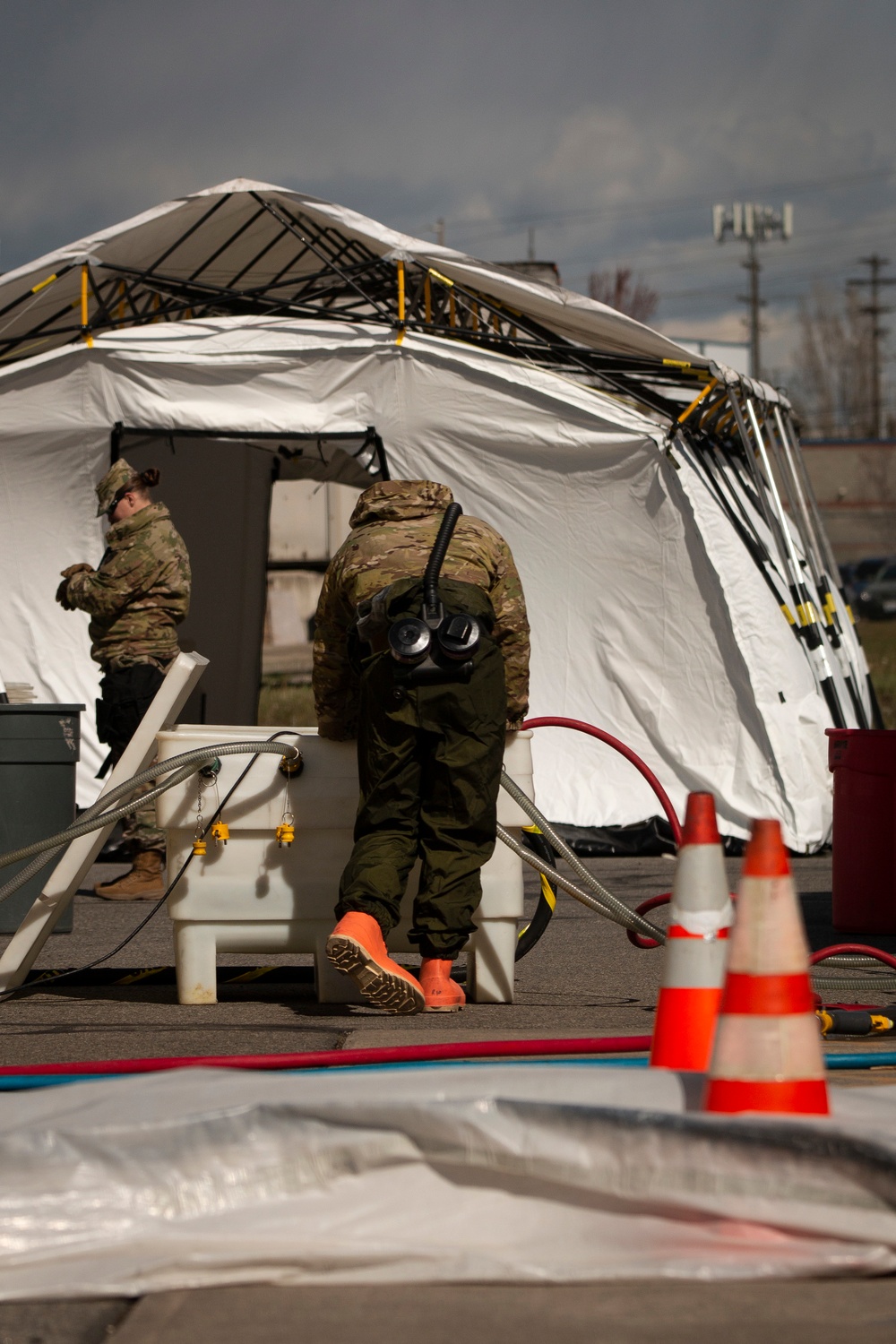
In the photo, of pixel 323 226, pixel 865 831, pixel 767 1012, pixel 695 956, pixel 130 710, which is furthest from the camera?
pixel 323 226

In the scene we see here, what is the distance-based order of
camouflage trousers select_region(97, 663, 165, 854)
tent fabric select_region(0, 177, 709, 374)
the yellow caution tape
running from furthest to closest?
tent fabric select_region(0, 177, 709, 374) → camouflage trousers select_region(97, 663, 165, 854) → the yellow caution tape

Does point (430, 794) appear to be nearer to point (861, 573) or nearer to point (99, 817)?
point (99, 817)

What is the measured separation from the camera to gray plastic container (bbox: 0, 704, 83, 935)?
6.42 meters

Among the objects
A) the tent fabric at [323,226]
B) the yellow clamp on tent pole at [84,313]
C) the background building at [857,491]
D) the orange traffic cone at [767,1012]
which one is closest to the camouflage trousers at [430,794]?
the orange traffic cone at [767,1012]

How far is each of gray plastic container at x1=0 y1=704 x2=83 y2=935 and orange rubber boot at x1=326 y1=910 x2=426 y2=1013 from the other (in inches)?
99.3

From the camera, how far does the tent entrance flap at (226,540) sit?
33.6 feet

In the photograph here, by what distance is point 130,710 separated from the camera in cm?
756

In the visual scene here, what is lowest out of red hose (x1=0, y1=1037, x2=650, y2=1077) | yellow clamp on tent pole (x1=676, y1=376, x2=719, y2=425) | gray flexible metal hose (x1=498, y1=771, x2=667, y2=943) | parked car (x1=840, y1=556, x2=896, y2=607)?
red hose (x1=0, y1=1037, x2=650, y2=1077)

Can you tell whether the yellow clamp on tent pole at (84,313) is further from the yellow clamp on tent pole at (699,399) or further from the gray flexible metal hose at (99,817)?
the gray flexible metal hose at (99,817)

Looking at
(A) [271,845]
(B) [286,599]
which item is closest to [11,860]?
(A) [271,845]

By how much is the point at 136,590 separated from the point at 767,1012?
549 centimetres

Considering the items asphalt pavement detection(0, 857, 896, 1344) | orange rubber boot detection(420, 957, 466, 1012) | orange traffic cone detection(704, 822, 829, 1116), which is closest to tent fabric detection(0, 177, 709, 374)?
asphalt pavement detection(0, 857, 896, 1344)

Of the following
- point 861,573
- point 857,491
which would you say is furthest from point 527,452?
point 857,491

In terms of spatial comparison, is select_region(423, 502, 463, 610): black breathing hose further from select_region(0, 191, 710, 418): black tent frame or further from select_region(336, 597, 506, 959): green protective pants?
select_region(0, 191, 710, 418): black tent frame
